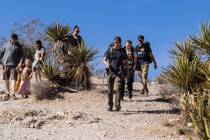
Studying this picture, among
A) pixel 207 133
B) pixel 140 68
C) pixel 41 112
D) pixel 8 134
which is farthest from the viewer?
pixel 140 68

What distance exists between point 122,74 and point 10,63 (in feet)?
11.7

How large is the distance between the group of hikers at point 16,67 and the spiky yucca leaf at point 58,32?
46.3 inches

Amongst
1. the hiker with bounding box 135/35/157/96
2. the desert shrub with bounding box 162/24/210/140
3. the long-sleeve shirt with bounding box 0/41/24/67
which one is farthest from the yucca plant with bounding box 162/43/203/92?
the long-sleeve shirt with bounding box 0/41/24/67

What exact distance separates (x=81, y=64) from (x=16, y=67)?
224 cm

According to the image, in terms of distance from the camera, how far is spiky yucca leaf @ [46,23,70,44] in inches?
730

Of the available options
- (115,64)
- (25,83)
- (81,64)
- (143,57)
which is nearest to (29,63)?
(25,83)

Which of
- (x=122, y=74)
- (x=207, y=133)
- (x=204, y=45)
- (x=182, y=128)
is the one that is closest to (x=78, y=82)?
(x=122, y=74)

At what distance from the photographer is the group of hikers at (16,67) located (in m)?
15.7

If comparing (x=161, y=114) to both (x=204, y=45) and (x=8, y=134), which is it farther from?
(x=8, y=134)

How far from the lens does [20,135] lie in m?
10.4

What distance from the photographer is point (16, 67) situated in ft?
52.4

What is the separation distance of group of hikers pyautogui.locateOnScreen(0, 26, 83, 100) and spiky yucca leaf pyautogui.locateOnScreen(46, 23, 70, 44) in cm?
118

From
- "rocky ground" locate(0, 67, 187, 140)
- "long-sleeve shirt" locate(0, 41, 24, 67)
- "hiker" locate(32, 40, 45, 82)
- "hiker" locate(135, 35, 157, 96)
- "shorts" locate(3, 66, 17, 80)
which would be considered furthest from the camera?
"hiker" locate(32, 40, 45, 82)

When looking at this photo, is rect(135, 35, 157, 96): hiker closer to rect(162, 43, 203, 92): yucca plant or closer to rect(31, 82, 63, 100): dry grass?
rect(31, 82, 63, 100): dry grass
